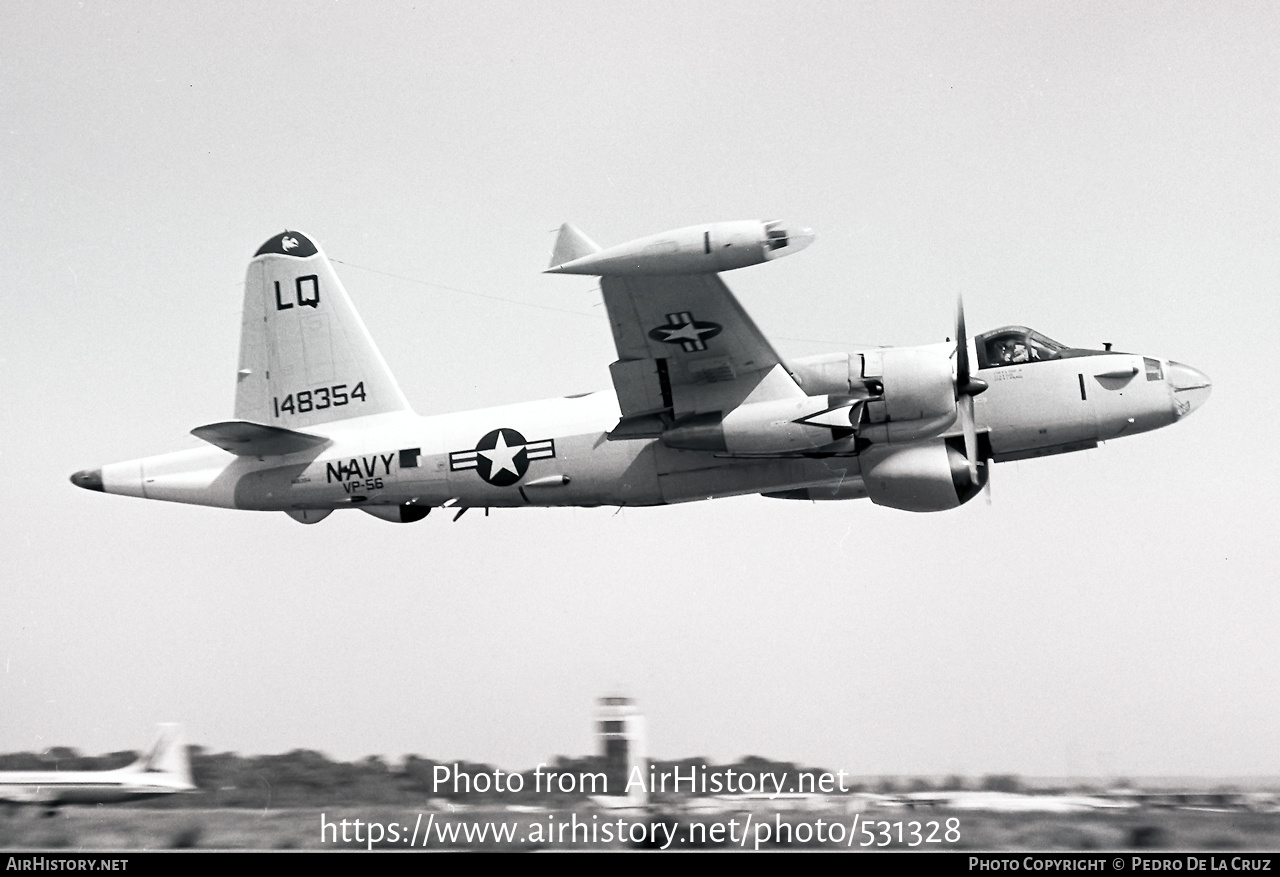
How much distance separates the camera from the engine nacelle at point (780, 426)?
19.0m

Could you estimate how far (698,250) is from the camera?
17.2m

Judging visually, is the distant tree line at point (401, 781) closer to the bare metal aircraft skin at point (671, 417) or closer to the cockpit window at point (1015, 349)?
the bare metal aircraft skin at point (671, 417)

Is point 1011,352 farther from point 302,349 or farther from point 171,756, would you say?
point 171,756

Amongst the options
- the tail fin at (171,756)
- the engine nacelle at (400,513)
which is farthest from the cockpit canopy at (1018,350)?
the tail fin at (171,756)

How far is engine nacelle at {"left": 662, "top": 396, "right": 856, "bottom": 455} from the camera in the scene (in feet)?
62.3

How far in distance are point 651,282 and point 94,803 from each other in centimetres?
1159

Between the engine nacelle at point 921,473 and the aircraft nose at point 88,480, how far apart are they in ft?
40.0

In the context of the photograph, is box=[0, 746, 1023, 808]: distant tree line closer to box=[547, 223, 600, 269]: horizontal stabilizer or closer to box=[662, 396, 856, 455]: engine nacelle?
box=[662, 396, 856, 455]: engine nacelle

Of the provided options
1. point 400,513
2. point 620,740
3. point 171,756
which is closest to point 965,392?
point 620,740

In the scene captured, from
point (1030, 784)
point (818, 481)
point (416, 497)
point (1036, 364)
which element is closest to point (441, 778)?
point (416, 497)

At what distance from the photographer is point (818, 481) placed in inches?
803

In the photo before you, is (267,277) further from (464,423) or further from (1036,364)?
(1036,364)

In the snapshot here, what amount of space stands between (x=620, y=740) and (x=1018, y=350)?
26.6 ft

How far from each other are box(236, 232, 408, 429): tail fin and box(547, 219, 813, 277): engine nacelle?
618cm
